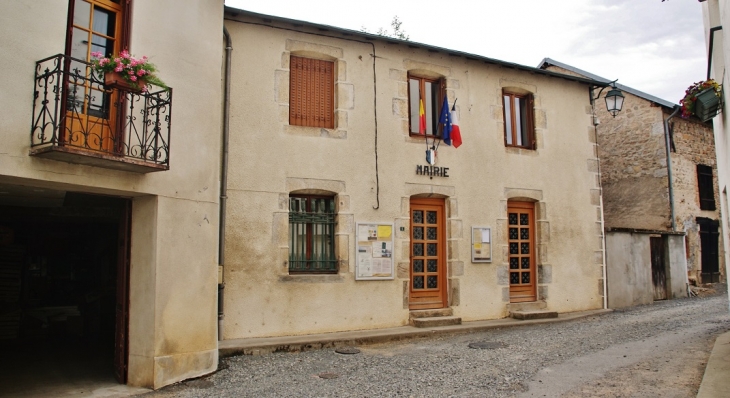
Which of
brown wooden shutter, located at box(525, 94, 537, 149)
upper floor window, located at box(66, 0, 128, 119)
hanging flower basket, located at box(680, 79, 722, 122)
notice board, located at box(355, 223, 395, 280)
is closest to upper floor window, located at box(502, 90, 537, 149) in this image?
brown wooden shutter, located at box(525, 94, 537, 149)

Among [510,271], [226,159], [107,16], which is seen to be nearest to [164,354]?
[226,159]

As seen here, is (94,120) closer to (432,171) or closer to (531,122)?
(432,171)

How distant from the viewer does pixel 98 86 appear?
570 cm

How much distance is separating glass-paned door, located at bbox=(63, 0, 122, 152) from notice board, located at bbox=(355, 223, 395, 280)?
14.5ft

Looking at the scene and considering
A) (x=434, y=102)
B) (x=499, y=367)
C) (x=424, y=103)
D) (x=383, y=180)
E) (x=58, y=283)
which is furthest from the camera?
(x=434, y=102)

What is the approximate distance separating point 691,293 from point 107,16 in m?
14.2

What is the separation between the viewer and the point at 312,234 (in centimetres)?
894

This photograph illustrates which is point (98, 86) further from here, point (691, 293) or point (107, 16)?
point (691, 293)

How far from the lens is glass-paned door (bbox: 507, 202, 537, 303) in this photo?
35.7 ft

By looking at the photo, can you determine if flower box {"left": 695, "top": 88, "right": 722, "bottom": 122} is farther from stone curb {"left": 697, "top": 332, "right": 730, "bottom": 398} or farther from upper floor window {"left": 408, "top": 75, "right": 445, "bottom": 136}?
upper floor window {"left": 408, "top": 75, "right": 445, "bottom": 136}

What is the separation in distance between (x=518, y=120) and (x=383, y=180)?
361cm

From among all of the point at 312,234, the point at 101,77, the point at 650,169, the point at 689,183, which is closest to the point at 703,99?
the point at 312,234

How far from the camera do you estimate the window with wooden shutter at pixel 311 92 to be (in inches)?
356

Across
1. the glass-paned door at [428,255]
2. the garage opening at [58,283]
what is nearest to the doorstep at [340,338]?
the glass-paned door at [428,255]
